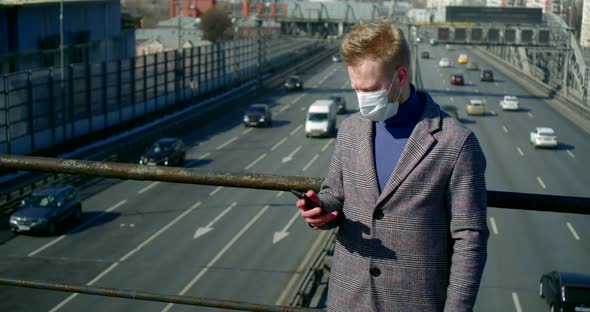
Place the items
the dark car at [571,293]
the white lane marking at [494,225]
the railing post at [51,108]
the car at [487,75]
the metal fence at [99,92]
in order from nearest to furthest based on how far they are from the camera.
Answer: the dark car at [571,293], the white lane marking at [494,225], the metal fence at [99,92], the railing post at [51,108], the car at [487,75]

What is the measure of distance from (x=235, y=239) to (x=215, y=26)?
157 feet

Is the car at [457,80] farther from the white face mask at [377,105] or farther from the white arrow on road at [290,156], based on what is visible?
the white face mask at [377,105]

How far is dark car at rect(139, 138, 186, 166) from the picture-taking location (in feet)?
89.5

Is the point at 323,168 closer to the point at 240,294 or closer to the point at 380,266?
the point at 240,294

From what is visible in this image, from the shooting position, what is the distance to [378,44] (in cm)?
242

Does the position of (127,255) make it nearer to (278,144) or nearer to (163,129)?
(163,129)

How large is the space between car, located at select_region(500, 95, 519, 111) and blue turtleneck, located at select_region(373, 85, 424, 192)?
113 ft

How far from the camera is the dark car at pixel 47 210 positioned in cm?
1988

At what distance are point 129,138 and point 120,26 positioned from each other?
18766mm

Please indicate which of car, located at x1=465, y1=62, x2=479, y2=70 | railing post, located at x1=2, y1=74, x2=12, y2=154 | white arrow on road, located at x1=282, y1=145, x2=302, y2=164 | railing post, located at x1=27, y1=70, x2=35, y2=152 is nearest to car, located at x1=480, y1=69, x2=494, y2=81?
car, located at x1=465, y1=62, x2=479, y2=70

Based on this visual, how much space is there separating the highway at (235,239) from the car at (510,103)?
13.6 feet

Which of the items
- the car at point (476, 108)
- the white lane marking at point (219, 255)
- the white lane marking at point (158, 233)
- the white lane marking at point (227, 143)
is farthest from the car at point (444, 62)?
the white lane marking at point (158, 233)

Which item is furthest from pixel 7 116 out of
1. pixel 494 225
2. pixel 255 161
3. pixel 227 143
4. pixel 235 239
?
pixel 494 225

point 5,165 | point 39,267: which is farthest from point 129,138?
point 5,165
